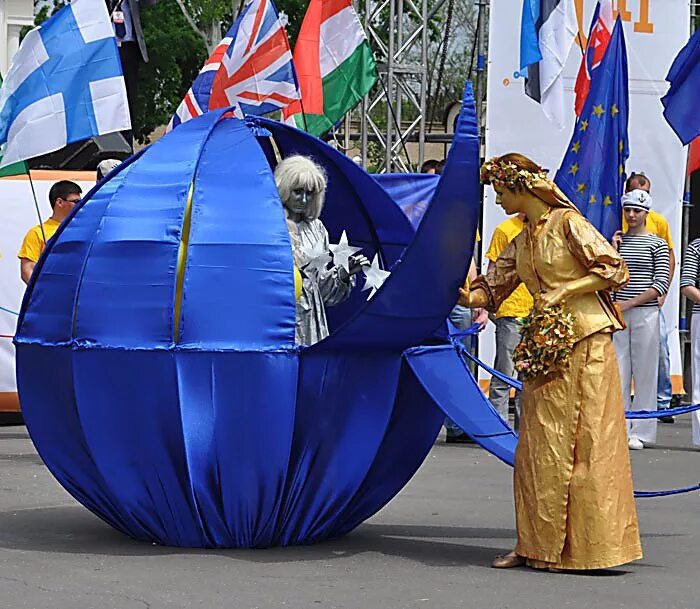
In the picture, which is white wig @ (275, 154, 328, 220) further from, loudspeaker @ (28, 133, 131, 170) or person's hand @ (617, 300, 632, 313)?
loudspeaker @ (28, 133, 131, 170)

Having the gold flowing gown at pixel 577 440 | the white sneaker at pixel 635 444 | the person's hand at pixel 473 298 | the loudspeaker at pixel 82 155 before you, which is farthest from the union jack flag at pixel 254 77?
the loudspeaker at pixel 82 155

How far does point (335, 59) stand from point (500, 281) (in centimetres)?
709

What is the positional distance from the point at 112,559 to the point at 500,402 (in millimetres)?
6072

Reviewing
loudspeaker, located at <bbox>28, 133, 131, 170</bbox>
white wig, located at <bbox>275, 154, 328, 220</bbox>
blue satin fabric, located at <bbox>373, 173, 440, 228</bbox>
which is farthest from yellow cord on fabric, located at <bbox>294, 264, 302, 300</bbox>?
loudspeaker, located at <bbox>28, 133, 131, 170</bbox>

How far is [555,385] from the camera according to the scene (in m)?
7.12

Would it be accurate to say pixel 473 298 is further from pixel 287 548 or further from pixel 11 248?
pixel 11 248

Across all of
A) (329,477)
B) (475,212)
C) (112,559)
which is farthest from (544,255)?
(112,559)

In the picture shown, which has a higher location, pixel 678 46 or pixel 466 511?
pixel 678 46

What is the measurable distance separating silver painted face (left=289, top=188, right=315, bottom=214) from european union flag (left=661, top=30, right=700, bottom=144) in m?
4.59

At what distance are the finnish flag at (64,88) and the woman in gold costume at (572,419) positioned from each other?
14.0 feet

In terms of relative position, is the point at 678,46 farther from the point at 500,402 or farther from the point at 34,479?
the point at 34,479

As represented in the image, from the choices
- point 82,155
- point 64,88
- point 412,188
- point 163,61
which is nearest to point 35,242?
point 64,88

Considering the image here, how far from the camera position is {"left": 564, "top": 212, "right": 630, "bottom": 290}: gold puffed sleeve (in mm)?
7066

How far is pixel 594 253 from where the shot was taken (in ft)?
23.2
